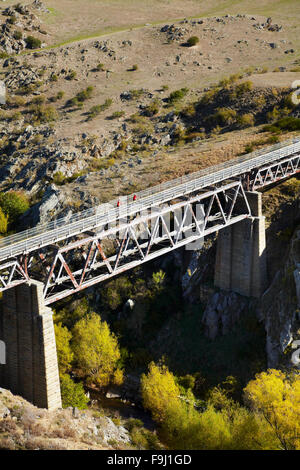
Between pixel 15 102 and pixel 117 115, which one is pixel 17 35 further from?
pixel 117 115

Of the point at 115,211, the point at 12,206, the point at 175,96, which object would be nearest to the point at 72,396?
the point at 115,211

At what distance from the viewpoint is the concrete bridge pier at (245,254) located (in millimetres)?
43906

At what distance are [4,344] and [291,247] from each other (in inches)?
924

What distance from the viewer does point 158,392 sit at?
37.9m

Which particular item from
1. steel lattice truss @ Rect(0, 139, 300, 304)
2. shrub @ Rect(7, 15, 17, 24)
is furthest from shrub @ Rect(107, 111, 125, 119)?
shrub @ Rect(7, 15, 17, 24)

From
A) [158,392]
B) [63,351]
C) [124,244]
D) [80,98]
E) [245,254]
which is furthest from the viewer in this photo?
[80,98]

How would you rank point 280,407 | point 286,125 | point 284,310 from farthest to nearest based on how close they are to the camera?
point 286,125 < point 284,310 < point 280,407

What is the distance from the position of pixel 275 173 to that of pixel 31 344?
2778 centimetres

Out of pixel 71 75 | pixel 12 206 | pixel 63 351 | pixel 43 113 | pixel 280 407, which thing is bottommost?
pixel 63 351

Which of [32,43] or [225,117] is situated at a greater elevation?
[32,43]

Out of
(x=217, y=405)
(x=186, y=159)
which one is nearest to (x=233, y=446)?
(x=217, y=405)

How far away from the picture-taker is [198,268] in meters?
47.3

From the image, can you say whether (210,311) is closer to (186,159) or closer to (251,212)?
(251,212)

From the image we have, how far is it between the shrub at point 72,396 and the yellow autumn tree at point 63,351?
11.6 feet
